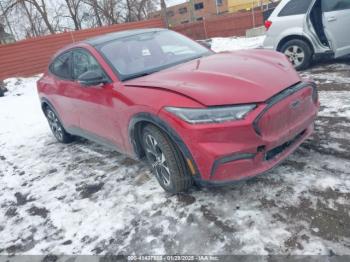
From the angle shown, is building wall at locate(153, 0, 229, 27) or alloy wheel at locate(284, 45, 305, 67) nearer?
alloy wheel at locate(284, 45, 305, 67)

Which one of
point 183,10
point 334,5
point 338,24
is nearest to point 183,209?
point 338,24

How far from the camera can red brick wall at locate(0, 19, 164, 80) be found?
52.7 ft

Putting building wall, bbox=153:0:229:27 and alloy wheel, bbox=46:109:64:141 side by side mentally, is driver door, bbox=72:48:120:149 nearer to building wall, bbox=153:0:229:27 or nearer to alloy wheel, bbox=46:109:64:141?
alloy wheel, bbox=46:109:64:141

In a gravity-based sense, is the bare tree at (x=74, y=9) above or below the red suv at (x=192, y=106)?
above

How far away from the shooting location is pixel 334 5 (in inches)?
258

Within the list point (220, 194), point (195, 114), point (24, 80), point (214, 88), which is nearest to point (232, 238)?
point (220, 194)

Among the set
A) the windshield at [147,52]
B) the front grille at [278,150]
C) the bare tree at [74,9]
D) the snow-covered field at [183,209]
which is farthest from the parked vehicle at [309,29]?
the bare tree at [74,9]

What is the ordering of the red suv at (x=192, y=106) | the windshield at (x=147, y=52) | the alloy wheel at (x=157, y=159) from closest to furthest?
the red suv at (x=192, y=106) → the alloy wheel at (x=157, y=159) → the windshield at (x=147, y=52)

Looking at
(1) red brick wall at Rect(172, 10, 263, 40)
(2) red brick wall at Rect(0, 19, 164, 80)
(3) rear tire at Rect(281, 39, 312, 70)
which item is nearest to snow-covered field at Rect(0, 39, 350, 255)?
(3) rear tire at Rect(281, 39, 312, 70)

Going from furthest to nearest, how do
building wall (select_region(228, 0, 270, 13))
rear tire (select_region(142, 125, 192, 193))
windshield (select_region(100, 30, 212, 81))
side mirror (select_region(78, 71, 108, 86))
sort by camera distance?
building wall (select_region(228, 0, 270, 13)) < windshield (select_region(100, 30, 212, 81)) < side mirror (select_region(78, 71, 108, 86)) < rear tire (select_region(142, 125, 192, 193))

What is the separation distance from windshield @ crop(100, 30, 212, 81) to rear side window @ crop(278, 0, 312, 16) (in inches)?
144

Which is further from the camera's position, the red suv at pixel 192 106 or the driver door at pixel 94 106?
the driver door at pixel 94 106

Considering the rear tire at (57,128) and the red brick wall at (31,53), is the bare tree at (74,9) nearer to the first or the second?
the red brick wall at (31,53)

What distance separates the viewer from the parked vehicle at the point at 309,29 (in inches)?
255
